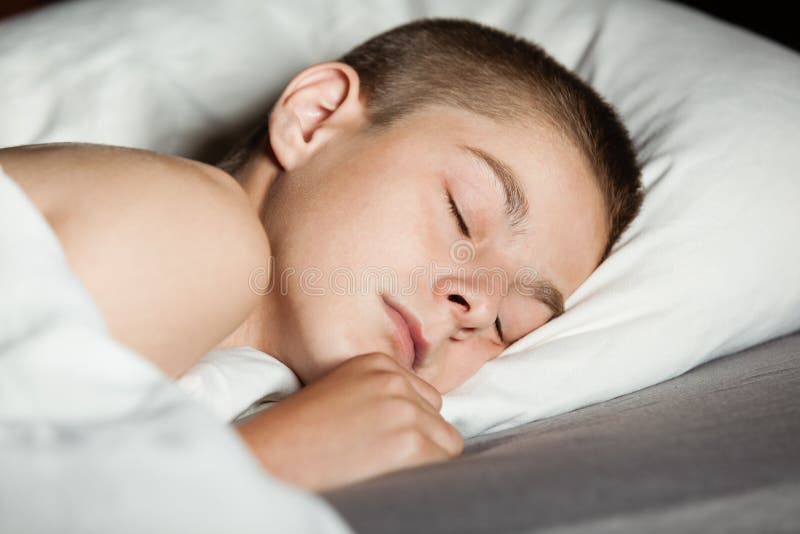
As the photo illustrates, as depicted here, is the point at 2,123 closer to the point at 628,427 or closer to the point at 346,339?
the point at 346,339

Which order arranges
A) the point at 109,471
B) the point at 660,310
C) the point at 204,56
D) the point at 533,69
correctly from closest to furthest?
the point at 109,471 → the point at 660,310 → the point at 533,69 → the point at 204,56

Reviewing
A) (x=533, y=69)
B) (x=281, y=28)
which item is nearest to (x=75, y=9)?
(x=281, y=28)

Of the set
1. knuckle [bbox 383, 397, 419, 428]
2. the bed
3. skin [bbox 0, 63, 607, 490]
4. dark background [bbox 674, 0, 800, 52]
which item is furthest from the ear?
dark background [bbox 674, 0, 800, 52]

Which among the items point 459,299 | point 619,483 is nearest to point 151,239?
point 459,299

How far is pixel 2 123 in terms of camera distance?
1.29 metres

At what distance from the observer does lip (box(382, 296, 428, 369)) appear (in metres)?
0.98

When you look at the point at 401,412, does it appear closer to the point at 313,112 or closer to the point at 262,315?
the point at 262,315

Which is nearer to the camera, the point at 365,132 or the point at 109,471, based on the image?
the point at 109,471

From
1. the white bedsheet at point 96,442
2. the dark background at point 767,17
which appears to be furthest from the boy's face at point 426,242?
the dark background at point 767,17

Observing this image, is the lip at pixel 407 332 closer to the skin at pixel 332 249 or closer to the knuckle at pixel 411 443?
the skin at pixel 332 249

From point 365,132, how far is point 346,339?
11.5 inches

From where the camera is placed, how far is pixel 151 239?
0.81m

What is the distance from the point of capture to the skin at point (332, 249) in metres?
0.79

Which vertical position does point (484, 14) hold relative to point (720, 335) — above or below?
above
